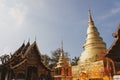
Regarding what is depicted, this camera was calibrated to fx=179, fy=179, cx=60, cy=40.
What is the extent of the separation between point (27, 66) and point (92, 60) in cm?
2048

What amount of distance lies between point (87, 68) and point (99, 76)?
4.37 metres

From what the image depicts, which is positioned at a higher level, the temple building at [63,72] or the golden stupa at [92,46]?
the golden stupa at [92,46]

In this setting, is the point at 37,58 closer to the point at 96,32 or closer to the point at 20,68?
the point at 20,68

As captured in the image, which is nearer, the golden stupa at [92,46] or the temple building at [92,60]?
the temple building at [92,60]

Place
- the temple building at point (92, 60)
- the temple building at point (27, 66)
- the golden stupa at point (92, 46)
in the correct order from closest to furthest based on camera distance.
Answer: the temple building at point (27, 66)
the temple building at point (92, 60)
the golden stupa at point (92, 46)

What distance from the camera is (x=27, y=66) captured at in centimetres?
2162

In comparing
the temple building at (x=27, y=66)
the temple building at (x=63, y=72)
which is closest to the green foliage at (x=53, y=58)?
the temple building at (x=63, y=72)

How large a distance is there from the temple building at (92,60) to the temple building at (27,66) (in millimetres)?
10889

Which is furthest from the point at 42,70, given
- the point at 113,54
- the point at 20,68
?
the point at 113,54

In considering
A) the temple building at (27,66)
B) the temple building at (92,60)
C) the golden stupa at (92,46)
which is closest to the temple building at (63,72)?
the temple building at (92,60)

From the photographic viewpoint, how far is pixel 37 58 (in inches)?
886

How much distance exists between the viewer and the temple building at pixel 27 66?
842 inches

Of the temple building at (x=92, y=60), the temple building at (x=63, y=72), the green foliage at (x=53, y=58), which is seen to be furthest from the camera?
the green foliage at (x=53, y=58)

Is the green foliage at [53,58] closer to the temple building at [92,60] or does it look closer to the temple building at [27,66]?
the temple building at [92,60]
